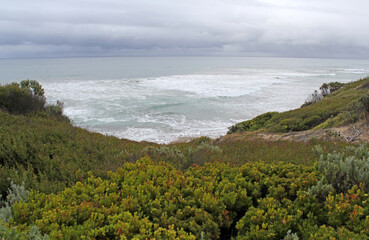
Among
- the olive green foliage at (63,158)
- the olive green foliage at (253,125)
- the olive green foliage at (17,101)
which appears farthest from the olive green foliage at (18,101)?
the olive green foliage at (253,125)

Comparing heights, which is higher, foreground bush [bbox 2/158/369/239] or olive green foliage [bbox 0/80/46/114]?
olive green foliage [bbox 0/80/46/114]

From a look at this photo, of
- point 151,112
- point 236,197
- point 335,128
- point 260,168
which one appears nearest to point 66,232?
point 236,197

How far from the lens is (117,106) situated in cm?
2948

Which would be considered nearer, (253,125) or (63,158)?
(63,158)

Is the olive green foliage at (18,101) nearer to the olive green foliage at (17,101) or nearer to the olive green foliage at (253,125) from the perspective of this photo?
the olive green foliage at (17,101)

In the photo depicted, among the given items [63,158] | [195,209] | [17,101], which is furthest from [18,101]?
[195,209]

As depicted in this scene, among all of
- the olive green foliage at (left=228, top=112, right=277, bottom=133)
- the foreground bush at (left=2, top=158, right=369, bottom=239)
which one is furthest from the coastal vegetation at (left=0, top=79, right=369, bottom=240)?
the olive green foliage at (left=228, top=112, right=277, bottom=133)

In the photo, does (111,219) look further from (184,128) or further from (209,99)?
(209,99)

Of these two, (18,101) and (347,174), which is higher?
(18,101)

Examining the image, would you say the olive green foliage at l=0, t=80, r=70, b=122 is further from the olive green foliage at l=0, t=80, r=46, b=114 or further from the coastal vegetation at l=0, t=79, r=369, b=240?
the coastal vegetation at l=0, t=79, r=369, b=240

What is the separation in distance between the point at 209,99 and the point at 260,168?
98.4 ft

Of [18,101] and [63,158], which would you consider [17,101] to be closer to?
[18,101]

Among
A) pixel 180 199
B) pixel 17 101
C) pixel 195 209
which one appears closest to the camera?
pixel 195 209

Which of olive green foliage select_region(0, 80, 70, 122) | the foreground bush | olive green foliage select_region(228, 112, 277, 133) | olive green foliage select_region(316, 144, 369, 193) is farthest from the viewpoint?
olive green foliage select_region(228, 112, 277, 133)
